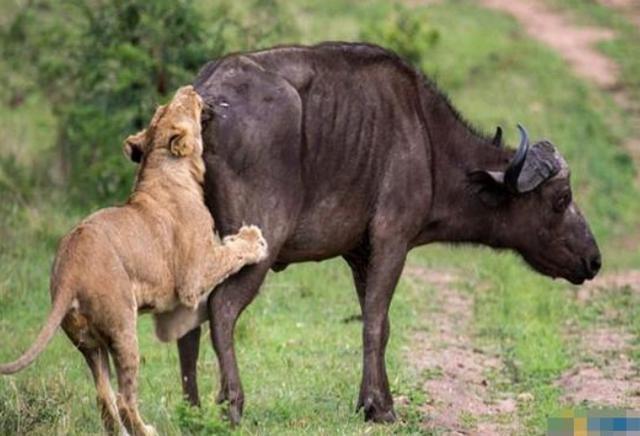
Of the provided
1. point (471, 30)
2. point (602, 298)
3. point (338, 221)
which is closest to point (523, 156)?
point (338, 221)

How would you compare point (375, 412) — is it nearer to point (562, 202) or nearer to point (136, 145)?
point (562, 202)

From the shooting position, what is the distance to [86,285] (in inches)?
311

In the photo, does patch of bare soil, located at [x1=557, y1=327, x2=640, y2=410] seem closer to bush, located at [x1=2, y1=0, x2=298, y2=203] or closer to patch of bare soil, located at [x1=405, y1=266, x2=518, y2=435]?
patch of bare soil, located at [x1=405, y1=266, x2=518, y2=435]

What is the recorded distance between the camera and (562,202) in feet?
33.8

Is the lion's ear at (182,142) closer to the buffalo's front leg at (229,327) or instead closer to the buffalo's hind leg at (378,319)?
the buffalo's front leg at (229,327)

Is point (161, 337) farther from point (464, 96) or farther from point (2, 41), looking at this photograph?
point (464, 96)

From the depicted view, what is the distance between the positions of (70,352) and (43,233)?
3.12 m

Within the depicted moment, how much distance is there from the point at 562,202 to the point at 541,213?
5.7 inches

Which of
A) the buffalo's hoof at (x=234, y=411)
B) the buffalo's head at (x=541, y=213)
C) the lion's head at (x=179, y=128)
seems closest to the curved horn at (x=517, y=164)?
the buffalo's head at (x=541, y=213)

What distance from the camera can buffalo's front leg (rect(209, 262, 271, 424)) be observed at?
29.4 feet

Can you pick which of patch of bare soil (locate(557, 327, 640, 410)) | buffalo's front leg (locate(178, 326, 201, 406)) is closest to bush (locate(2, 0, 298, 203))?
patch of bare soil (locate(557, 327, 640, 410))

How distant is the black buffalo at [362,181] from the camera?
29.5 feet

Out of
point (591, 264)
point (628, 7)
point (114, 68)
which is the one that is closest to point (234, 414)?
point (591, 264)

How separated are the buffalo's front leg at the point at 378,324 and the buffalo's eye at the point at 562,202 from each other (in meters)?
1.14
